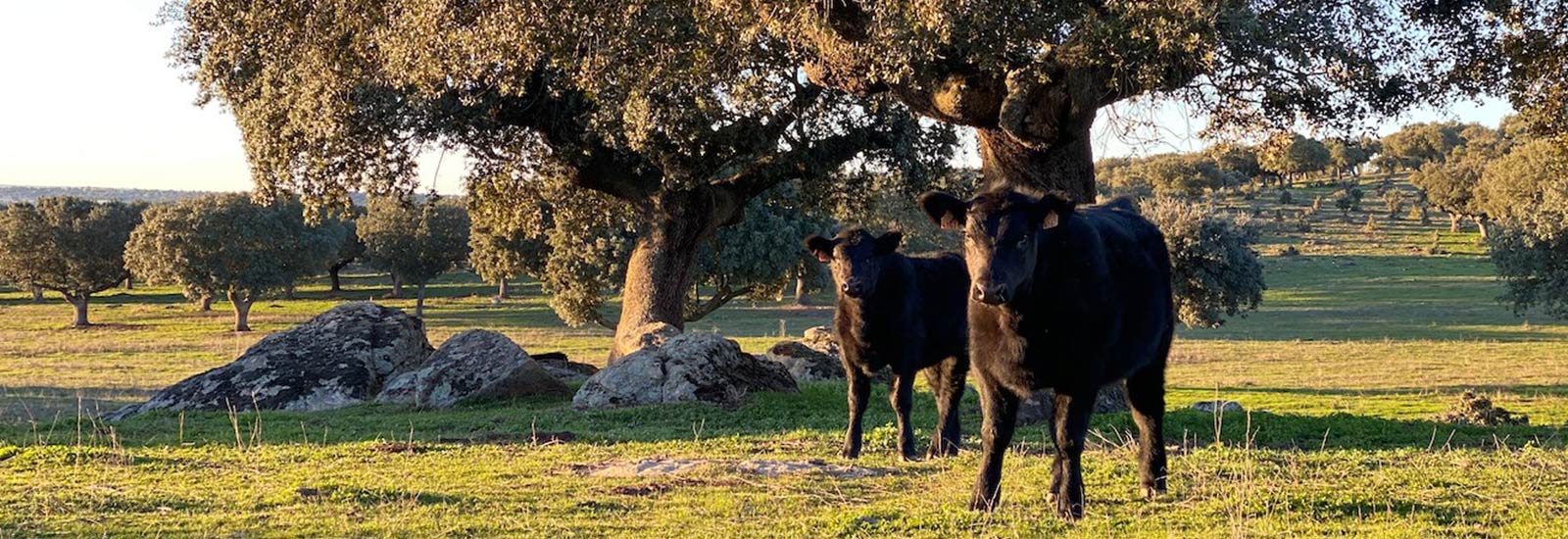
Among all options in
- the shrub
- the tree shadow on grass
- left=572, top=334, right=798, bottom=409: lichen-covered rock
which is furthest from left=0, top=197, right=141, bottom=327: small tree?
left=572, top=334, right=798, bottom=409: lichen-covered rock

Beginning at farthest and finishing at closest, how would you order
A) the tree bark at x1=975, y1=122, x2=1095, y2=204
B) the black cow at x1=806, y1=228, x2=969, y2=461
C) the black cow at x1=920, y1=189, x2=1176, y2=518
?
1. the tree bark at x1=975, y1=122, x2=1095, y2=204
2. the black cow at x1=806, y1=228, x2=969, y2=461
3. the black cow at x1=920, y1=189, x2=1176, y2=518

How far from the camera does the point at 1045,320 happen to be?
7.59 metres

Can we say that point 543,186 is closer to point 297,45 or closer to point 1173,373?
point 297,45

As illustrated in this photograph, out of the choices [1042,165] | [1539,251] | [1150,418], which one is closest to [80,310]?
[1042,165]

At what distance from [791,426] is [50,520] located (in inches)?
310

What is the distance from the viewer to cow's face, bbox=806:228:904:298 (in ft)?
38.6

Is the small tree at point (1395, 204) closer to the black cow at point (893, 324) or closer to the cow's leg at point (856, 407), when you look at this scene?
the black cow at point (893, 324)

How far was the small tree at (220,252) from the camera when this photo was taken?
61031 millimetres

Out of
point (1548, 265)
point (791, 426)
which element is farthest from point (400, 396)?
point (1548, 265)

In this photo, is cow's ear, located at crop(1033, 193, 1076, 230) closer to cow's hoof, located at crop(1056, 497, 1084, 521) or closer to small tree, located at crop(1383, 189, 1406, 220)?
cow's hoof, located at crop(1056, 497, 1084, 521)

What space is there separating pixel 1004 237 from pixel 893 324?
16.1ft

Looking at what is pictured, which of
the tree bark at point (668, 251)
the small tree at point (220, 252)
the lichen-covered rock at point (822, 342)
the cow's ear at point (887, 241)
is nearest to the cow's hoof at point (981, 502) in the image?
the cow's ear at point (887, 241)

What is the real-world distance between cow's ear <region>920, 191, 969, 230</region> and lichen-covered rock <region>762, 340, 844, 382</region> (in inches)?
512

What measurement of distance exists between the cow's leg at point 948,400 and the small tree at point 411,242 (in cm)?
6138
